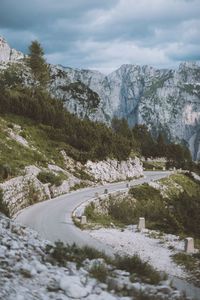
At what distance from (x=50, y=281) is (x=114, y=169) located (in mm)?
53847

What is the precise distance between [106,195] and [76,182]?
7848mm

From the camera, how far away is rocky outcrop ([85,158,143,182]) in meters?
58.6

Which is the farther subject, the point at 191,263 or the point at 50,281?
the point at 191,263

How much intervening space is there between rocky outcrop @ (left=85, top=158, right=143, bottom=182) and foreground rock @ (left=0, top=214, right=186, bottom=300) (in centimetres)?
4573

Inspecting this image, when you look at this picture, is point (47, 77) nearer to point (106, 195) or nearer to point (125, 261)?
point (106, 195)

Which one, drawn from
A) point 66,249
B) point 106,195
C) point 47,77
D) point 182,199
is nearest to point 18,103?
point 47,77

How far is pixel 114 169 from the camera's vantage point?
63875 mm

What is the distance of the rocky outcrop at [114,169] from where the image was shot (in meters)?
58.6

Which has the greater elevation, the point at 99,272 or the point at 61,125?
the point at 61,125

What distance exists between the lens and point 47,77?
86.4m

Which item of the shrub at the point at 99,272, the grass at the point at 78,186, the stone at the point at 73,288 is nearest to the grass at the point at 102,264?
the shrub at the point at 99,272

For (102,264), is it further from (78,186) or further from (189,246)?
(78,186)

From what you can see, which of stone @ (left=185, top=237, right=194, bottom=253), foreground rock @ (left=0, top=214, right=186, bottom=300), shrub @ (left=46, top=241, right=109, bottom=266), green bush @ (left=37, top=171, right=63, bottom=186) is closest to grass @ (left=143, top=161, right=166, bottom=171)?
green bush @ (left=37, top=171, right=63, bottom=186)

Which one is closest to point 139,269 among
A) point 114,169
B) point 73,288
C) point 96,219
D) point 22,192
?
point 73,288
